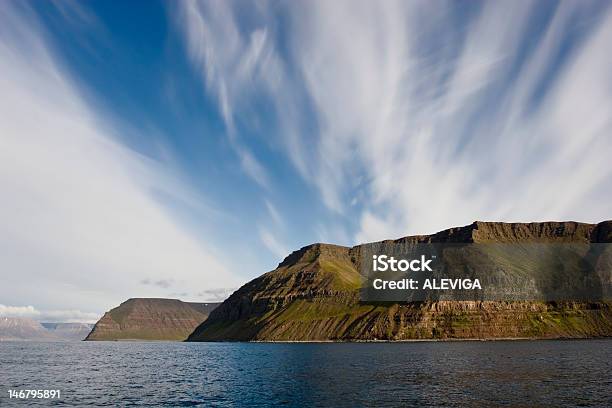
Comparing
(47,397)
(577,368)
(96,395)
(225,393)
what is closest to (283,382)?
(225,393)

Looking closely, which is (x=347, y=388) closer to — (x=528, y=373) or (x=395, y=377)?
(x=395, y=377)

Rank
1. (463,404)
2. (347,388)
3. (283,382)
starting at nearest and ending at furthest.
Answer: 1. (463,404)
2. (347,388)
3. (283,382)

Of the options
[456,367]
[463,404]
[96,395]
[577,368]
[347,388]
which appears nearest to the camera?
[463,404]

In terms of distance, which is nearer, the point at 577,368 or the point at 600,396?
the point at 600,396

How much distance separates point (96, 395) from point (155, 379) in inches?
1151

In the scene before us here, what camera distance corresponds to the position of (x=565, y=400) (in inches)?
2837

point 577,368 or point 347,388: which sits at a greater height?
point 577,368

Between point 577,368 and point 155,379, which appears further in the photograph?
point 577,368

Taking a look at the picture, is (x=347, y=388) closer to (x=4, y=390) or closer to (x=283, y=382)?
(x=283, y=382)

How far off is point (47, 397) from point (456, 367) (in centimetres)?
10133

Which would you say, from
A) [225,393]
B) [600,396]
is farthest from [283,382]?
[600,396]

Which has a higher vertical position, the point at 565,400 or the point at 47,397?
the point at 565,400

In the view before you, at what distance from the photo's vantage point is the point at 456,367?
129875mm

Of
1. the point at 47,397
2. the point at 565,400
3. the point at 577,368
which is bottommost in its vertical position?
the point at 47,397
